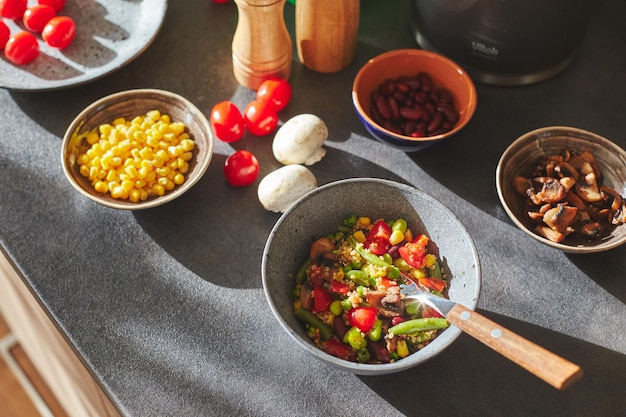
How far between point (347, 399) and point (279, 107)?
22.2 inches

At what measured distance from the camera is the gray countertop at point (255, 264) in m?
0.95

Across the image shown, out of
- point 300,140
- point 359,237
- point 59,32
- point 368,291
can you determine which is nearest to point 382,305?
point 368,291

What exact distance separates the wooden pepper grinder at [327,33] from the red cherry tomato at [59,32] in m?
0.45

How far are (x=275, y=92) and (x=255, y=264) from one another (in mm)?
337

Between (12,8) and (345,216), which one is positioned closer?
(345,216)

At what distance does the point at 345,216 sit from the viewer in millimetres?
1038

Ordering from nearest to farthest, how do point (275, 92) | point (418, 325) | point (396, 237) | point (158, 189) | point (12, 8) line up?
point (418, 325), point (396, 237), point (158, 189), point (275, 92), point (12, 8)

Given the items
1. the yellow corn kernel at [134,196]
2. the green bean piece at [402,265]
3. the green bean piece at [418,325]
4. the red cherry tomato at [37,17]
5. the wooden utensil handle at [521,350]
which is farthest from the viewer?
the red cherry tomato at [37,17]

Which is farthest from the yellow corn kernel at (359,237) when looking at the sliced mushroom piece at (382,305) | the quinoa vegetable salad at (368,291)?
the sliced mushroom piece at (382,305)

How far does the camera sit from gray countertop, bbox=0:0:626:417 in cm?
95

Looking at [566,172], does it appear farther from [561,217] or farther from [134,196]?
[134,196]

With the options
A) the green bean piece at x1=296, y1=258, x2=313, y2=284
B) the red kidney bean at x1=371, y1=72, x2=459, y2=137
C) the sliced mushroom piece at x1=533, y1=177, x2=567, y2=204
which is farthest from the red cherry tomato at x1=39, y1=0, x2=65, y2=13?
the sliced mushroom piece at x1=533, y1=177, x2=567, y2=204

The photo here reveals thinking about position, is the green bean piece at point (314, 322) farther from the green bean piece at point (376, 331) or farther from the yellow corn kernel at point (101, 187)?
the yellow corn kernel at point (101, 187)

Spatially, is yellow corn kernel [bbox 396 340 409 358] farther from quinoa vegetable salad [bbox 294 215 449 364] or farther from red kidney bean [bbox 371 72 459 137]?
red kidney bean [bbox 371 72 459 137]
